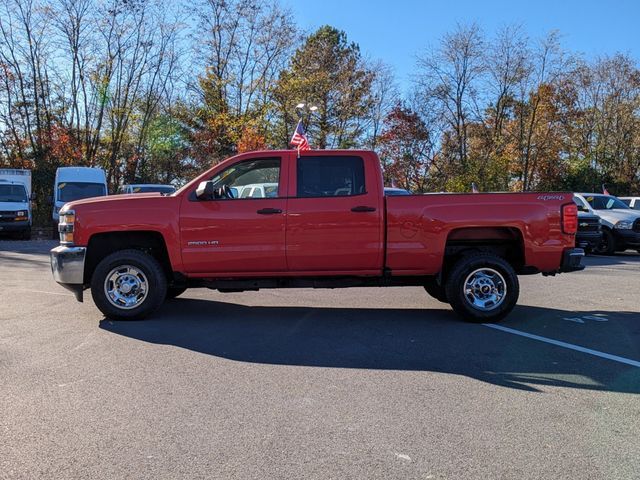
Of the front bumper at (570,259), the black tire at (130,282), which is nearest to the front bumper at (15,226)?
the black tire at (130,282)

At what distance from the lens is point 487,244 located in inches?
291

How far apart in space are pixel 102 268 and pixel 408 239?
3.78 metres

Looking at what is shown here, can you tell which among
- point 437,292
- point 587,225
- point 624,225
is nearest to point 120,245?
point 437,292

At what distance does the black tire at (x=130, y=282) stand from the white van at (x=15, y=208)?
15493 mm

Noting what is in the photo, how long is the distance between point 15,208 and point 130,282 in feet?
52.0

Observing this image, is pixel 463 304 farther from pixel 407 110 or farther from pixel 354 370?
pixel 407 110

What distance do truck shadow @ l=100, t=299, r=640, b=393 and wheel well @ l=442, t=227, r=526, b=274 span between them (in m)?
0.76

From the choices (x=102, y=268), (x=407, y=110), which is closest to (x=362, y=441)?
(x=102, y=268)

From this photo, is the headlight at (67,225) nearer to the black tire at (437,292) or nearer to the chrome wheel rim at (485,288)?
the black tire at (437,292)

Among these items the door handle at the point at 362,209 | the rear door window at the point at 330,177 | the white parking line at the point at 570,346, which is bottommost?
the white parking line at the point at 570,346

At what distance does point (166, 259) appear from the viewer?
24.1 ft

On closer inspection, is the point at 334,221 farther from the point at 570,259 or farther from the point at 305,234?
the point at 570,259

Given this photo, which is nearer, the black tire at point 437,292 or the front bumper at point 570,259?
the front bumper at point 570,259

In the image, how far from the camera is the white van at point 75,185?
71.0 feet
